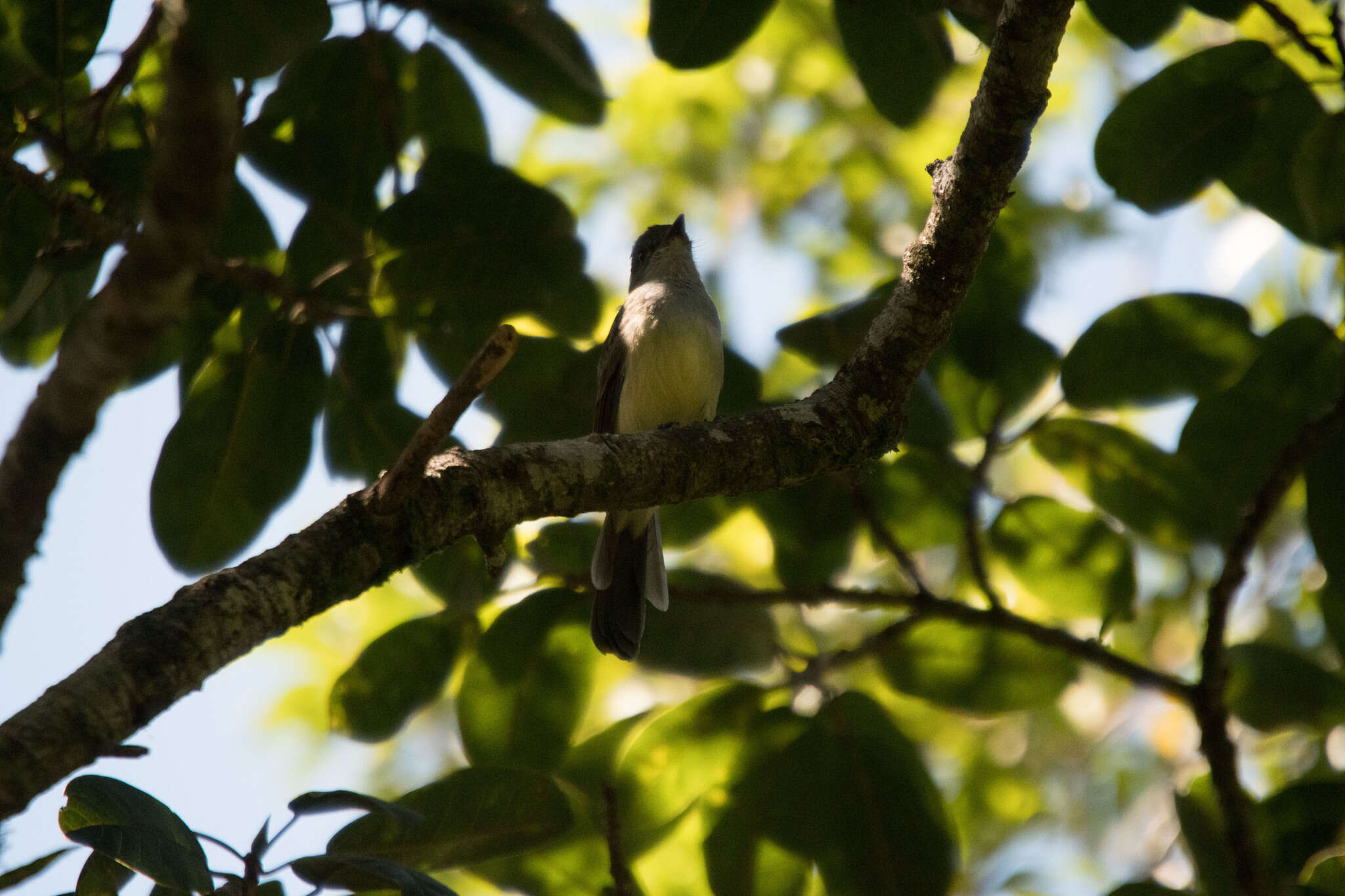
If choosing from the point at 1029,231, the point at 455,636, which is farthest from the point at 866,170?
the point at 455,636

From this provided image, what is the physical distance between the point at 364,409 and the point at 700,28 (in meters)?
1.63

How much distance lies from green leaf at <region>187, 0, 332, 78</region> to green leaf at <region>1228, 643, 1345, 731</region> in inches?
125

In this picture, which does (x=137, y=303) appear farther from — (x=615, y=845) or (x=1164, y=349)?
(x=1164, y=349)

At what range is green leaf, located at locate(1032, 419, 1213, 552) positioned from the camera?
3238 millimetres

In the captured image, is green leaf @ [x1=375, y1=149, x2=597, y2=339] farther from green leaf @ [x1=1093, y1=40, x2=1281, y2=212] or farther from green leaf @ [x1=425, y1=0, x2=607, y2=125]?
green leaf @ [x1=1093, y1=40, x2=1281, y2=212]

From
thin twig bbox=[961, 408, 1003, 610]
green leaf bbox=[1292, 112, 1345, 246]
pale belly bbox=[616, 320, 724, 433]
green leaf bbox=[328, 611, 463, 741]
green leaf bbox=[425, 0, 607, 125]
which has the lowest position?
green leaf bbox=[328, 611, 463, 741]

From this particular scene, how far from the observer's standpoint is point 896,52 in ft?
11.5

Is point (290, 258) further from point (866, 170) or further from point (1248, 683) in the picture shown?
point (866, 170)

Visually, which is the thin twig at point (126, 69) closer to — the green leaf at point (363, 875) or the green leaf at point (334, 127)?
the green leaf at point (334, 127)

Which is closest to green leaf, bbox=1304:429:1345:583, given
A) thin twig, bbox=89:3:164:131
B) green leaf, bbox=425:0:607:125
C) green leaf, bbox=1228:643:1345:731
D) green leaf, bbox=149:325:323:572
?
green leaf, bbox=1228:643:1345:731

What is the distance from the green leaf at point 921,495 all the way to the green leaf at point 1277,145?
126cm

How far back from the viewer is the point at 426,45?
3.89 m

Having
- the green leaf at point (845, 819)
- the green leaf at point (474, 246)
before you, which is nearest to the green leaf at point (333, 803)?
the green leaf at point (845, 819)

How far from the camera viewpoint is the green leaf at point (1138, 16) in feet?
10.2
